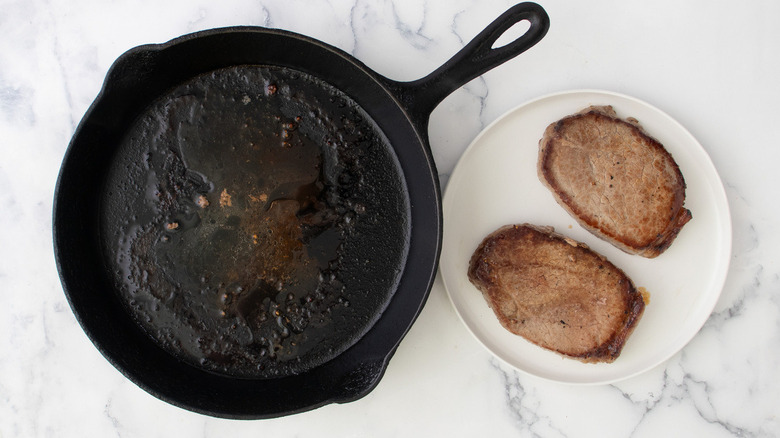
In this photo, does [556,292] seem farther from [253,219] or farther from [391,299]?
[253,219]

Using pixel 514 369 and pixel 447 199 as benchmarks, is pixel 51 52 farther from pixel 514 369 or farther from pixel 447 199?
pixel 514 369

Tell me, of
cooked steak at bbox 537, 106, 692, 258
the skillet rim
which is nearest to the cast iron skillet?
the skillet rim

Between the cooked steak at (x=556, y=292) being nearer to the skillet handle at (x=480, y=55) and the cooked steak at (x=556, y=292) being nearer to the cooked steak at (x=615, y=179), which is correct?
the cooked steak at (x=615, y=179)

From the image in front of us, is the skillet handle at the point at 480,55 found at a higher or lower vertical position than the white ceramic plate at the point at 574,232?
higher

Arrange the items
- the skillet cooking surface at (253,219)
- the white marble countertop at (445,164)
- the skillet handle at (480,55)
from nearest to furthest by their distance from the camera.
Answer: the skillet handle at (480,55)
the skillet cooking surface at (253,219)
the white marble countertop at (445,164)

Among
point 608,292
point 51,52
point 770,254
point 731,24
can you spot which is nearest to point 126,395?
point 51,52

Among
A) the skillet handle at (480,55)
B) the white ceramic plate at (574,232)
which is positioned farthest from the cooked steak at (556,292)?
the skillet handle at (480,55)
